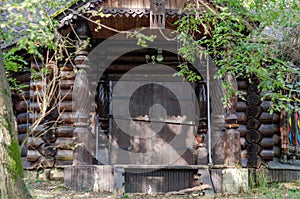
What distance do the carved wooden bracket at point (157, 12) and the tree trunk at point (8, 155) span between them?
3.05 metres

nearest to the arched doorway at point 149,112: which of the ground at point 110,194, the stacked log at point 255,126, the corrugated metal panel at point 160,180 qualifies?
the stacked log at point 255,126

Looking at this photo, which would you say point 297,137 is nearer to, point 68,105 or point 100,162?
point 100,162

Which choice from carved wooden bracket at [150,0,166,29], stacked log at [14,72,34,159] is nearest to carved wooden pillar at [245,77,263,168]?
carved wooden bracket at [150,0,166,29]

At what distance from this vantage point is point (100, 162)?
314 inches

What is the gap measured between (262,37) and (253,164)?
315 centimetres

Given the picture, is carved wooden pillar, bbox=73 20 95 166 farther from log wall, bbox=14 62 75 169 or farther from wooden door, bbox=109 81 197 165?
wooden door, bbox=109 81 197 165

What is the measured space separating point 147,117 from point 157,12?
2.78 meters

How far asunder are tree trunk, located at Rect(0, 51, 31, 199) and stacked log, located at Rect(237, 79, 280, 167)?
5.08 metres

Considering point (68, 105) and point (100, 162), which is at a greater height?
point (68, 105)

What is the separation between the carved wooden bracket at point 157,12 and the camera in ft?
20.7

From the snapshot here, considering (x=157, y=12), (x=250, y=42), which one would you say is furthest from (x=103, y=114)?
(x=250, y=42)

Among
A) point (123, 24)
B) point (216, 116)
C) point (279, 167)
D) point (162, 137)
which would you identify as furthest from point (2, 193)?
point (279, 167)

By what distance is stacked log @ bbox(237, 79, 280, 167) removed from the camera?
7.84 metres

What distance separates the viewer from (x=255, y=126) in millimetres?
7984
